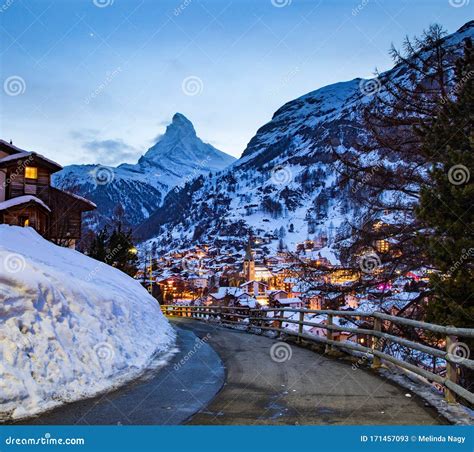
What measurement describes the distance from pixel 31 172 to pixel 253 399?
3556 centimetres

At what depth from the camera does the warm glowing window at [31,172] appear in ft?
120

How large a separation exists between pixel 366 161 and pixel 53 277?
893 centimetres

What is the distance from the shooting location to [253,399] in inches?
260

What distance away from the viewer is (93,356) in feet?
25.4

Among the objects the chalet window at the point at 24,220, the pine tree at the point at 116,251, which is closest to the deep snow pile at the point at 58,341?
the pine tree at the point at 116,251

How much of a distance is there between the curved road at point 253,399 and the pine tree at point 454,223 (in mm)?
2038

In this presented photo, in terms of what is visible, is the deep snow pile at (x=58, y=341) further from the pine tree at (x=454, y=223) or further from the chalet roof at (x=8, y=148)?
the chalet roof at (x=8, y=148)

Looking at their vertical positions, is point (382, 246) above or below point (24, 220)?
below

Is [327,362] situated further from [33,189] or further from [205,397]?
[33,189]

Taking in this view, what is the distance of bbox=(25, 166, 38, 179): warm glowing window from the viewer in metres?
36.6

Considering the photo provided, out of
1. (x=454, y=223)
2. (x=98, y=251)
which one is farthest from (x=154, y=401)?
(x=98, y=251)

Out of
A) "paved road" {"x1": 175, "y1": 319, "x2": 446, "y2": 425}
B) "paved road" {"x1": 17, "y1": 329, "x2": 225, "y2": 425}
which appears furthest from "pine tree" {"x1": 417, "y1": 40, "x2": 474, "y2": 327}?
"paved road" {"x1": 17, "y1": 329, "x2": 225, "y2": 425}

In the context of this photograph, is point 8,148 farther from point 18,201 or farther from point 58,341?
point 58,341

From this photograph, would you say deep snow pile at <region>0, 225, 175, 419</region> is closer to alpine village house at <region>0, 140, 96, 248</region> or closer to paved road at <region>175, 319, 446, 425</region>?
paved road at <region>175, 319, 446, 425</region>
